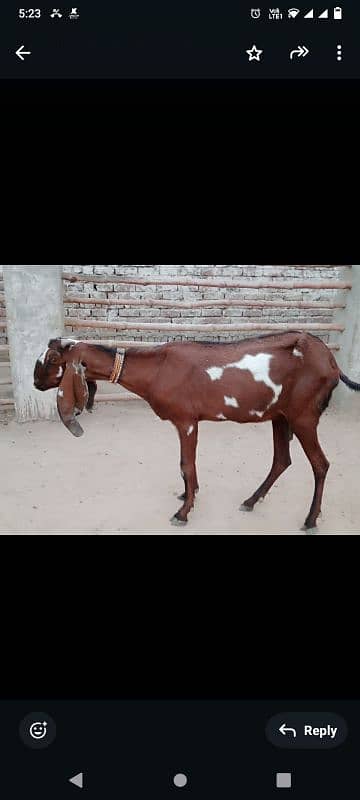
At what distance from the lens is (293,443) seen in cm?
306

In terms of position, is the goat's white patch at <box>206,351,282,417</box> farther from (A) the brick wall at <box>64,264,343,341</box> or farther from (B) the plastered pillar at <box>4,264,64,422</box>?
(A) the brick wall at <box>64,264,343,341</box>

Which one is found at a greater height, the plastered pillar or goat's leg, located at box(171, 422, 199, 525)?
the plastered pillar

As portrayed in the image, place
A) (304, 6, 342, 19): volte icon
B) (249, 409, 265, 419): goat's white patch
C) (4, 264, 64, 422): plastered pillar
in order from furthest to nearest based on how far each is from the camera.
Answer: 1. (4, 264, 64, 422): plastered pillar
2. (249, 409, 265, 419): goat's white patch
3. (304, 6, 342, 19): volte icon

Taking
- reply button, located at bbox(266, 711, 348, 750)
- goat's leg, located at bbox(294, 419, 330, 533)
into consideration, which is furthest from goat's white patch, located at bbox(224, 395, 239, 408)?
reply button, located at bbox(266, 711, 348, 750)

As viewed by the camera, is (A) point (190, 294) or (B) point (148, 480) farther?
(A) point (190, 294)

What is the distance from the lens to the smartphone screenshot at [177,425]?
6.75ft

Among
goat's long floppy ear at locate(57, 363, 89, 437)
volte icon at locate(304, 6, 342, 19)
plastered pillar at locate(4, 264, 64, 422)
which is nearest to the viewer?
volte icon at locate(304, 6, 342, 19)

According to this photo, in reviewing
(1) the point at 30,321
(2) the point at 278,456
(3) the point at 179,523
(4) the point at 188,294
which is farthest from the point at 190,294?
(3) the point at 179,523

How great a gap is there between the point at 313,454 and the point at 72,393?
0.96 m

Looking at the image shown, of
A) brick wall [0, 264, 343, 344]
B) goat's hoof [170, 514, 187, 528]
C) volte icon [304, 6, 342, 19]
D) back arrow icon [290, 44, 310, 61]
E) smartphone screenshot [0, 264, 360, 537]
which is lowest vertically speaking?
goat's hoof [170, 514, 187, 528]

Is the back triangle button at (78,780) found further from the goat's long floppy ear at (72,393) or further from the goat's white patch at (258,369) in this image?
the goat's white patch at (258,369)

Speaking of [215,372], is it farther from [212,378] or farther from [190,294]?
[190,294]

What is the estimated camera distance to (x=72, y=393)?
1998mm

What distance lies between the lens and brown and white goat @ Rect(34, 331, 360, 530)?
2.01 metres
